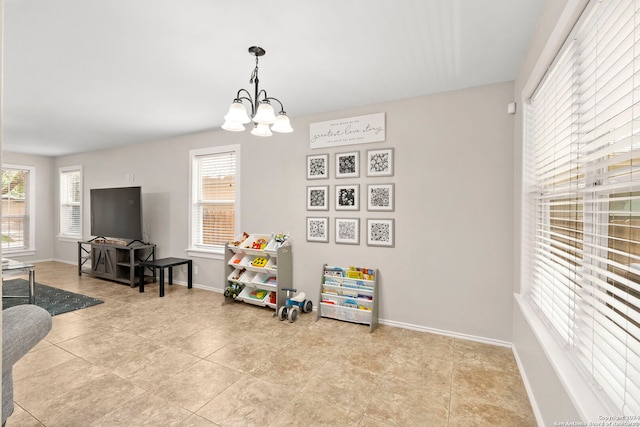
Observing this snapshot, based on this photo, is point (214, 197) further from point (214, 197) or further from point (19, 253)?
point (19, 253)

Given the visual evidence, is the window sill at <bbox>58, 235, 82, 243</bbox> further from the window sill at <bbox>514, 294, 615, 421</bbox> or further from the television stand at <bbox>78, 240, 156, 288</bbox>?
the window sill at <bbox>514, 294, 615, 421</bbox>

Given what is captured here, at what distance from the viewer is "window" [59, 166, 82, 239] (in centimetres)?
636

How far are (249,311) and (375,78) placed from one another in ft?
9.49

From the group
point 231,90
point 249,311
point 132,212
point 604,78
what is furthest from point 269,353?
point 132,212

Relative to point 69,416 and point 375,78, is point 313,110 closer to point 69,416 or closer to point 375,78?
point 375,78

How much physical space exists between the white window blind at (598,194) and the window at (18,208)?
8679 millimetres

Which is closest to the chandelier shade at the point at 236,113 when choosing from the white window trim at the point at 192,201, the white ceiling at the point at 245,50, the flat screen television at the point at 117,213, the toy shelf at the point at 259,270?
the white ceiling at the point at 245,50

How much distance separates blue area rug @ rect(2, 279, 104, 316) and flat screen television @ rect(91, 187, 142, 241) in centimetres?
112

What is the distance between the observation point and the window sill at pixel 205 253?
14.6 feet

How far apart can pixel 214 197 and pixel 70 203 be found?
416 cm

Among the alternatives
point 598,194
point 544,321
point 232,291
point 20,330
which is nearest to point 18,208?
point 232,291

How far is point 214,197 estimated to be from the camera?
15.0 ft

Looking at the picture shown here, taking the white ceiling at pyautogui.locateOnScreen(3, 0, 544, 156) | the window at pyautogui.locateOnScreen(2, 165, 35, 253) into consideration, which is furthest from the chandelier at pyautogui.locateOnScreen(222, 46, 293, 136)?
the window at pyautogui.locateOnScreen(2, 165, 35, 253)

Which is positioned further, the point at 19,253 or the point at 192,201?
the point at 19,253
